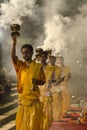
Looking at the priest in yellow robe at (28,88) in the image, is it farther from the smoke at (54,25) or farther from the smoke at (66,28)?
the smoke at (66,28)

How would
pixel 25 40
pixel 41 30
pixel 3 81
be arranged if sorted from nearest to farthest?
1. pixel 3 81
2. pixel 25 40
3. pixel 41 30

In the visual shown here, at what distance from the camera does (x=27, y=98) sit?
750 centimetres

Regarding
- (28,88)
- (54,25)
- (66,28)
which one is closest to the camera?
(28,88)

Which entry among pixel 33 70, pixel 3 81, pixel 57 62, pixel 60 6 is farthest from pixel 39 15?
pixel 33 70

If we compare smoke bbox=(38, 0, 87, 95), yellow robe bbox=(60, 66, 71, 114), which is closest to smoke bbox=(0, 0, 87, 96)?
smoke bbox=(38, 0, 87, 95)

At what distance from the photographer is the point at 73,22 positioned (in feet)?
58.7

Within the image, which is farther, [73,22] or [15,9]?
[73,22]

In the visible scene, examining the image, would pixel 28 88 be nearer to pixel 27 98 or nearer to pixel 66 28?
pixel 27 98

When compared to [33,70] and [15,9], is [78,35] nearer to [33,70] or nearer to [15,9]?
[15,9]

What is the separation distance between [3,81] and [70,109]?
313 cm

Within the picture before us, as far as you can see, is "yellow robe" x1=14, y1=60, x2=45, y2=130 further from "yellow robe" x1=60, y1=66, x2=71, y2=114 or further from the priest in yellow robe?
"yellow robe" x1=60, y1=66, x2=71, y2=114

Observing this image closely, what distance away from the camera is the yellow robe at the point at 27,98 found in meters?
7.43

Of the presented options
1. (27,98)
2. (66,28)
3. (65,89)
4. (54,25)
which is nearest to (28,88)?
(27,98)

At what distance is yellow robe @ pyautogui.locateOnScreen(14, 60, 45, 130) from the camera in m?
7.43
